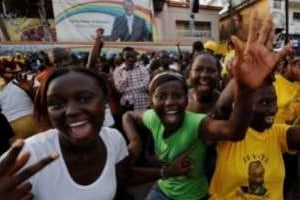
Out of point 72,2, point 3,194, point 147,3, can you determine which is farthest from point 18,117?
point 147,3

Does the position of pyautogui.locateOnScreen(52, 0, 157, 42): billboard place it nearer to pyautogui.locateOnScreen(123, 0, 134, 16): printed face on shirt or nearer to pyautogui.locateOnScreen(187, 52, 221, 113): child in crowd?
pyautogui.locateOnScreen(123, 0, 134, 16): printed face on shirt

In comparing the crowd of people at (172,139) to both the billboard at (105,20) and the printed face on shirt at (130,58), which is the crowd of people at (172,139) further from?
the billboard at (105,20)

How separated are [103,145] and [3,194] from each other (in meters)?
0.65

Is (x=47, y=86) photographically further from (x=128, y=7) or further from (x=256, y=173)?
(x=128, y=7)

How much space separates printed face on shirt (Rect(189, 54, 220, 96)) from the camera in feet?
10.5

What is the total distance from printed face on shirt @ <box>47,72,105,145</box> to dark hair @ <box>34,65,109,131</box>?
3 cm

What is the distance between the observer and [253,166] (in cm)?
230

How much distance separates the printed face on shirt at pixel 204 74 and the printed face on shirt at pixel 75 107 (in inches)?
58.9

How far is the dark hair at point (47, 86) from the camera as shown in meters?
1.84

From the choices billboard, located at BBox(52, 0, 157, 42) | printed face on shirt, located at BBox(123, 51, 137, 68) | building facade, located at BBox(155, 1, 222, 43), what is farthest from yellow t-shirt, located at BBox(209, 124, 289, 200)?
building facade, located at BBox(155, 1, 222, 43)

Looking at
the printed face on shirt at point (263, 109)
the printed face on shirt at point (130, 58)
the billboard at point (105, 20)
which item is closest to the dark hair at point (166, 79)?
the printed face on shirt at point (263, 109)

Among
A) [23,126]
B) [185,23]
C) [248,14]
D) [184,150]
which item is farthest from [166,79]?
[248,14]

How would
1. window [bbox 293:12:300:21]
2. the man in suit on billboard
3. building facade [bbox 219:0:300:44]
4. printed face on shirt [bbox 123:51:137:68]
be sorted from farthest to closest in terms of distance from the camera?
window [bbox 293:12:300:21]
building facade [bbox 219:0:300:44]
the man in suit on billboard
printed face on shirt [bbox 123:51:137:68]

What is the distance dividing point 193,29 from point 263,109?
27.5 metres
